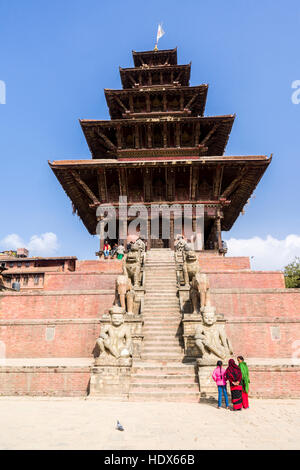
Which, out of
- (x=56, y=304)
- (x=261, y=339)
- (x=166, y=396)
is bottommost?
(x=166, y=396)

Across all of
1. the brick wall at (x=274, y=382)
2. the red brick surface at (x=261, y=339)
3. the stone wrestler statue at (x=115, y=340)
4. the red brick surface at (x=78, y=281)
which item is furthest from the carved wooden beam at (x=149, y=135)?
the brick wall at (x=274, y=382)

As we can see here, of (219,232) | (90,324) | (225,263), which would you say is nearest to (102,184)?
(219,232)

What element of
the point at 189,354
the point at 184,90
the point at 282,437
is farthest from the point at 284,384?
the point at 184,90

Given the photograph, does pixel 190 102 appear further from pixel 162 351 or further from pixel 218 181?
pixel 162 351

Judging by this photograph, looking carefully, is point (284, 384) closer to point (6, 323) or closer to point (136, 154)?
point (6, 323)

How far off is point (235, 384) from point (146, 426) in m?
2.08

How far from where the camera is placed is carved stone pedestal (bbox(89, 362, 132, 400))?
708 cm

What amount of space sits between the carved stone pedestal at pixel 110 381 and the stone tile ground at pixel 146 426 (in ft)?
1.19

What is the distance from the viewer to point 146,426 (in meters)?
4.79

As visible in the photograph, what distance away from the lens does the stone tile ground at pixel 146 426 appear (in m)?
4.01

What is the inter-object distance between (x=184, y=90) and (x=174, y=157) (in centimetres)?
536

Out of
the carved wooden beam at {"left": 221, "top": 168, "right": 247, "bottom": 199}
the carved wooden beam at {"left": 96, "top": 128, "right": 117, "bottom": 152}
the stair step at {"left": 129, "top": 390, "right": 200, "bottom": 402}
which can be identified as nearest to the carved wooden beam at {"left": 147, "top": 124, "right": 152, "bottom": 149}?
the carved wooden beam at {"left": 96, "top": 128, "right": 117, "bottom": 152}

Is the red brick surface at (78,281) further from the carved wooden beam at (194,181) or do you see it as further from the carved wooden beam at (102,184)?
the carved wooden beam at (194,181)

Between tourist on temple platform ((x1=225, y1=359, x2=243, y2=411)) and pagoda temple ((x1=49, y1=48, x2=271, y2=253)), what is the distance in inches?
491
